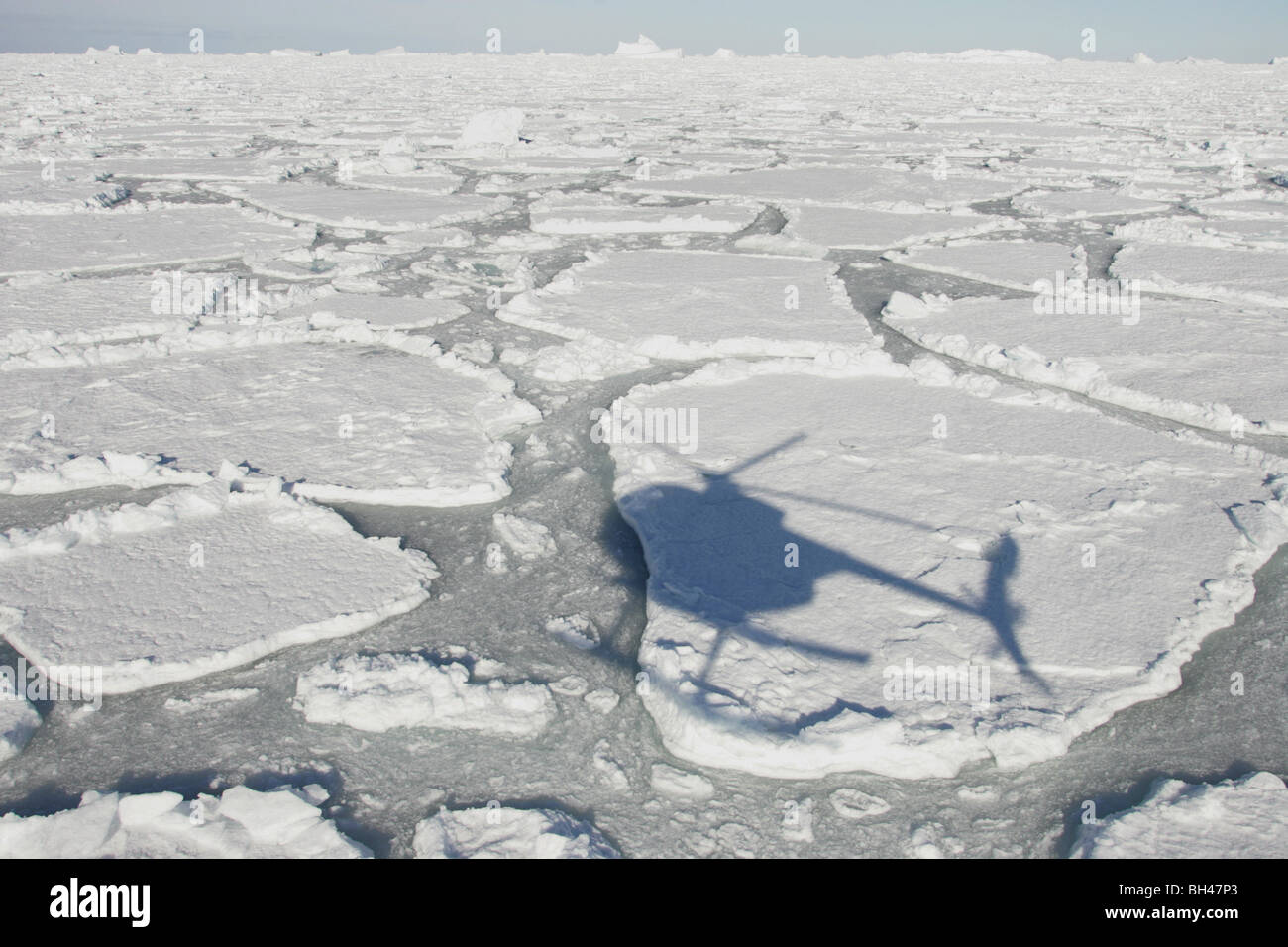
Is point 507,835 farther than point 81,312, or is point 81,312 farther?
point 81,312

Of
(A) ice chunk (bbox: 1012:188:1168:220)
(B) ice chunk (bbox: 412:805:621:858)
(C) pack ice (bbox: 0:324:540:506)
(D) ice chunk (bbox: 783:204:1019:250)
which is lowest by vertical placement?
(B) ice chunk (bbox: 412:805:621:858)

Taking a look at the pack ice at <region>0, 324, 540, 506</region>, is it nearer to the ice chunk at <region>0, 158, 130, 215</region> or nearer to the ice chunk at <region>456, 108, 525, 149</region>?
the ice chunk at <region>0, 158, 130, 215</region>

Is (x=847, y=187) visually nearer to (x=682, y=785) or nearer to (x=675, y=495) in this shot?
(x=675, y=495)

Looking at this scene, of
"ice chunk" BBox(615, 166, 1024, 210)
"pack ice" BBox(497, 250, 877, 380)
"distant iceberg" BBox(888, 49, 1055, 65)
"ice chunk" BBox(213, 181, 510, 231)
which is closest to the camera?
"pack ice" BBox(497, 250, 877, 380)

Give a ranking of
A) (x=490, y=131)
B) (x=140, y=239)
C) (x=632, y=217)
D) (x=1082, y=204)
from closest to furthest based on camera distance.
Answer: (x=140, y=239)
(x=632, y=217)
(x=1082, y=204)
(x=490, y=131)

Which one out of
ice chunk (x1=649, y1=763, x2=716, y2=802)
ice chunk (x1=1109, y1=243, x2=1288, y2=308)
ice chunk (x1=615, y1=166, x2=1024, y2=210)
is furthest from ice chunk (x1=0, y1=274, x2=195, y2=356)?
ice chunk (x1=1109, y1=243, x2=1288, y2=308)

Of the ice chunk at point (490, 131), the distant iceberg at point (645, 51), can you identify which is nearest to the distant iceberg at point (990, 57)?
the distant iceberg at point (645, 51)

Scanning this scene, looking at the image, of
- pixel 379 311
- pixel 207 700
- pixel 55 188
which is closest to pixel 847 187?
pixel 379 311
